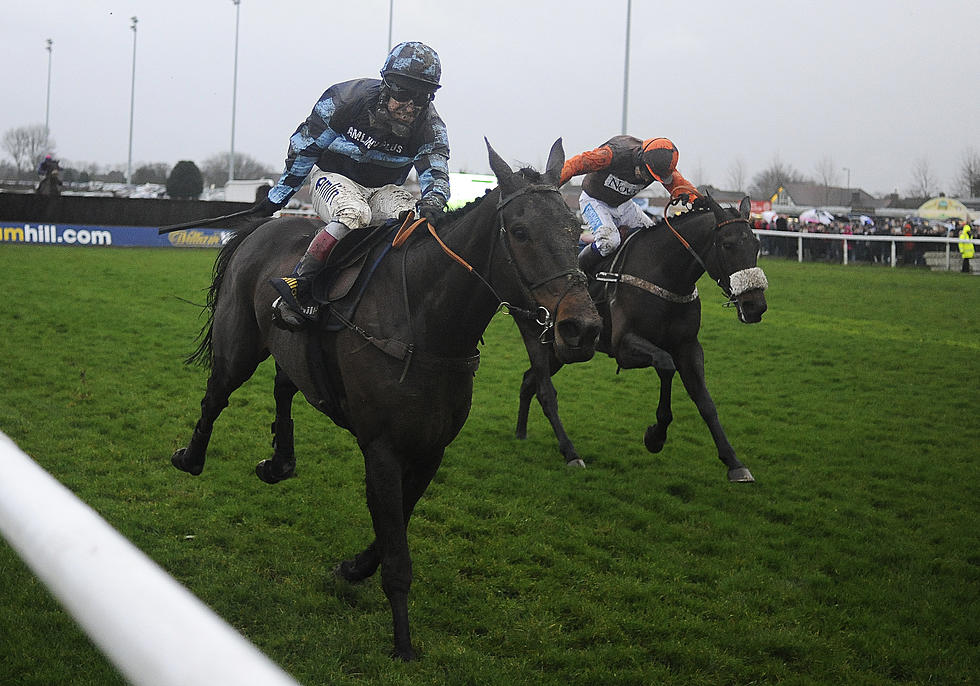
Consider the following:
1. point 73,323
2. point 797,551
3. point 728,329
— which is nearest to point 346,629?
point 797,551

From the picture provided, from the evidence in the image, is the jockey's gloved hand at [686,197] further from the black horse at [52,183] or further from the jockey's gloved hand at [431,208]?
the black horse at [52,183]

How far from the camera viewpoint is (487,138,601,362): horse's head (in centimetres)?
349

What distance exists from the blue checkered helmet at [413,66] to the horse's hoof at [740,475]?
3715 mm

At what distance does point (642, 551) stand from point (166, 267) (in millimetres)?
15897

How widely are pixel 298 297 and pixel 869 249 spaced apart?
90.3 ft

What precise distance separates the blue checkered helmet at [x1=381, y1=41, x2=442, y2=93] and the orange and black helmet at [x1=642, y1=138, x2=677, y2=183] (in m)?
3.45

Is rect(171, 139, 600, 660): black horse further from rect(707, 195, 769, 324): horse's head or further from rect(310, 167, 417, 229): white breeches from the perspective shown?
rect(707, 195, 769, 324): horse's head

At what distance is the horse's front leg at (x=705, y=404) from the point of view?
6809 millimetres

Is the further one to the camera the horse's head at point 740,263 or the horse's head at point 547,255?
the horse's head at point 740,263

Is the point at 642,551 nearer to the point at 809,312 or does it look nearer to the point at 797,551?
the point at 797,551

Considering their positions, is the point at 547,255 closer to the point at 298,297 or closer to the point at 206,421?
the point at 298,297

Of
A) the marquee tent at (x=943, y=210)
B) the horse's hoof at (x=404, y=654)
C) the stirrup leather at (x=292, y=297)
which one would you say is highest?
the marquee tent at (x=943, y=210)

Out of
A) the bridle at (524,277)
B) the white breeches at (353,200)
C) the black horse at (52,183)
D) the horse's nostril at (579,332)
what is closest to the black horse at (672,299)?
the white breeches at (353,200)

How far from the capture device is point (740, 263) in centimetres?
711
